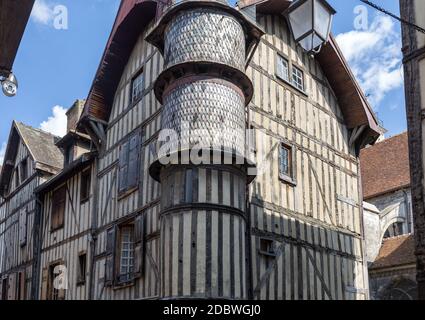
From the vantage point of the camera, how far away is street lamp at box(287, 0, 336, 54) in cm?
526

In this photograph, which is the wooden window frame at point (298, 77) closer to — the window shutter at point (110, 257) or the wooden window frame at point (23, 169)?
the window shutter at point (110, 257)

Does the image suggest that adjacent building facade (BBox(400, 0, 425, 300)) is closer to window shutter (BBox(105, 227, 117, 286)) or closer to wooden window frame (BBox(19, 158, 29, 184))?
window shutter (BBox(105, 227, 117, 286))

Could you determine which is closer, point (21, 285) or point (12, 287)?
point (21, 285)

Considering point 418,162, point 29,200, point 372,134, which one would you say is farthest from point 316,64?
point 29,200

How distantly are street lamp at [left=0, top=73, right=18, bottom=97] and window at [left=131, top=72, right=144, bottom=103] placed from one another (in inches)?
273

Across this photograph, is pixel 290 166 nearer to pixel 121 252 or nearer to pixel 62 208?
pixel 121 252

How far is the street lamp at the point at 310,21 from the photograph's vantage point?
526 centimetres

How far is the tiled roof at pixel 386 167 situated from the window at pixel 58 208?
455 inches

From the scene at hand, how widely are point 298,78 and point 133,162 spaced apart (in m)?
4.19

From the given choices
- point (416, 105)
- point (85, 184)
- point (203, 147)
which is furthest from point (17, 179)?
point (416, 105)

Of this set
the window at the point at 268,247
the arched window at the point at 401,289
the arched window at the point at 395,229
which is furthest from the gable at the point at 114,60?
the arched window at the point at 395,229

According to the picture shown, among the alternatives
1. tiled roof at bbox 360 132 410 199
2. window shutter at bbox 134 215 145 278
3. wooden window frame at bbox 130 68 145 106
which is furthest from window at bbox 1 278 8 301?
tiled roof at bbox 360 132 410 199

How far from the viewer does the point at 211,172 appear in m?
9.00
